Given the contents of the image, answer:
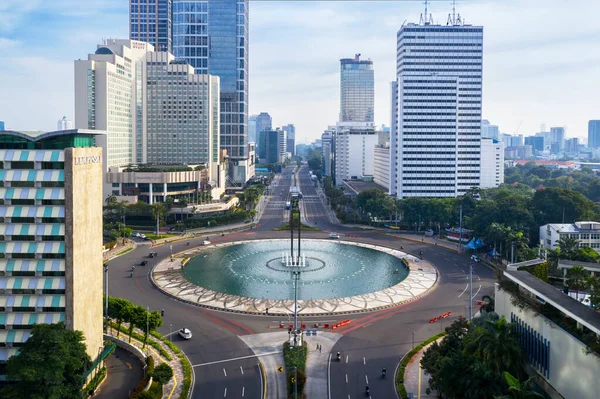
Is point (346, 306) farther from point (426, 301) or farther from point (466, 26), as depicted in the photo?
point (466, 26)

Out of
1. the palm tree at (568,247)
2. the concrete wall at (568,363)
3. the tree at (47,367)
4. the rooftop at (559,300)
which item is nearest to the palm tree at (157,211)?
the tree at (47,367)

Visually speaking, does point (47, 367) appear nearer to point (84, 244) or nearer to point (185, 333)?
point (84, 244)

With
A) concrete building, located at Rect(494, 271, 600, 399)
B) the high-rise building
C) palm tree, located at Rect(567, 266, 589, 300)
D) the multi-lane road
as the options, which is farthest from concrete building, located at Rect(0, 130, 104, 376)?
the high-rise building

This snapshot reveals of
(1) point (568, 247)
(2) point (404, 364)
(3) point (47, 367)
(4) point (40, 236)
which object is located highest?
(4) point (40, 236)

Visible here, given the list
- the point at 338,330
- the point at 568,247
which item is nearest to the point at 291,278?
the point at 338,330

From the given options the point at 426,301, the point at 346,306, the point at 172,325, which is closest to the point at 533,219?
the point at 426,301
